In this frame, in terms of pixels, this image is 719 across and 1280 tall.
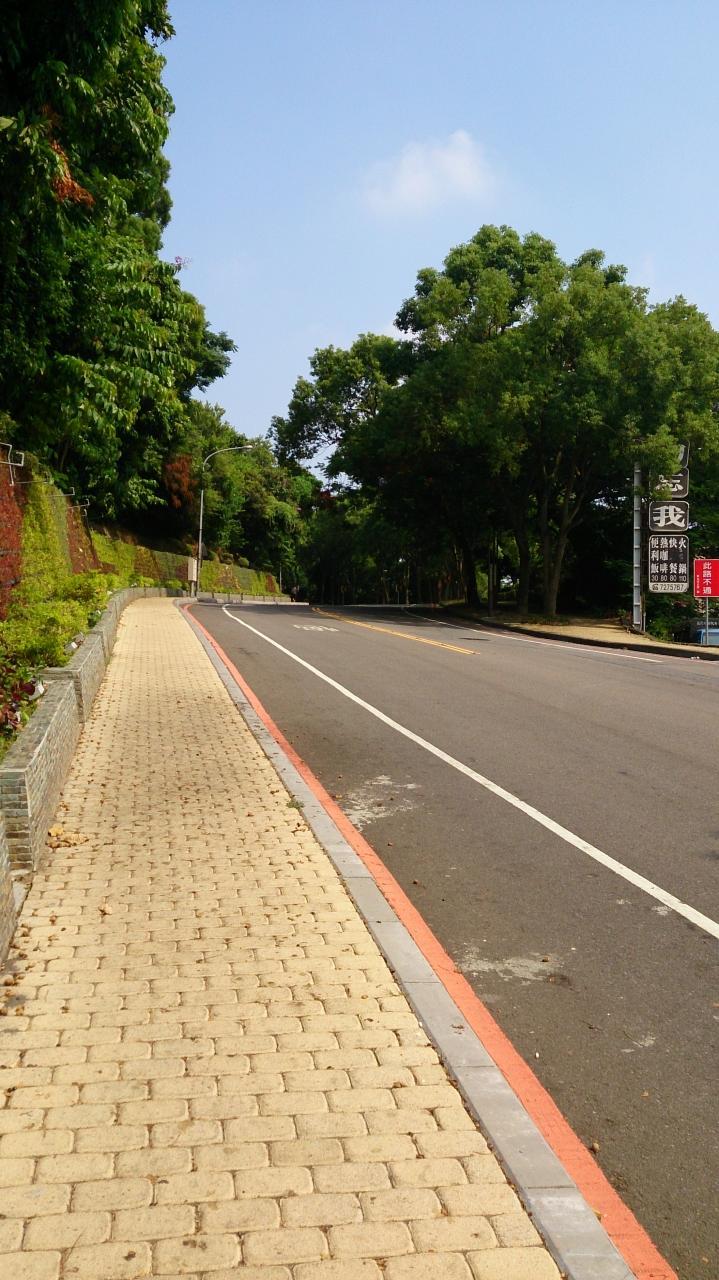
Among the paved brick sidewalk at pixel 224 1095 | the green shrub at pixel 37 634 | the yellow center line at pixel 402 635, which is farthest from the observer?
the yellow center line at pixel 402 635

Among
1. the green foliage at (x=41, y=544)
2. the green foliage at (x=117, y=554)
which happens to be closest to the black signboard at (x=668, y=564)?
the green foliage at (x=41, y=544)

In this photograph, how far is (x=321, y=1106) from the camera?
3684 millimetres

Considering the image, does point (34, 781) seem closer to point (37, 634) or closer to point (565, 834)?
point (565, 834)

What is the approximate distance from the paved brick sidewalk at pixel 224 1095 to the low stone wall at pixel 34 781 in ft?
0.64

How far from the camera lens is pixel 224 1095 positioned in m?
3.74

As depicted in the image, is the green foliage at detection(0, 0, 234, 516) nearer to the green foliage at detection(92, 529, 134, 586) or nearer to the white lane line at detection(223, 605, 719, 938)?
the white lane line at detection(223, 605, 719, 938)

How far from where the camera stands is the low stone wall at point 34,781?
5.14 m

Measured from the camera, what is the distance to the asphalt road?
A: 12.5 feet

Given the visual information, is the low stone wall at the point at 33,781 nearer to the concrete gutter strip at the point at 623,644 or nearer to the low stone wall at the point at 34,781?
the low stone wall at the point at 34,781

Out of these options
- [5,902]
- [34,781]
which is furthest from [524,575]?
[5,902]

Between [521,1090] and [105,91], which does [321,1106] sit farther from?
[105,91]

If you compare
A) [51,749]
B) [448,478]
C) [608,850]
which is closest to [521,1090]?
[608,850]

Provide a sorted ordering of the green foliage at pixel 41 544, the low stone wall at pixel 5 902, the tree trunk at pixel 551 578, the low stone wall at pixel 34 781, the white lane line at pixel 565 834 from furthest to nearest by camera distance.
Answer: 1. the tree trunk at pixel 551 578
2. the green foliage at pixel 41 544
3. the white lane line at pixel 565 834
4. the low stone wall at pixel 34 781
5. the low stone wall at pixel 5 902

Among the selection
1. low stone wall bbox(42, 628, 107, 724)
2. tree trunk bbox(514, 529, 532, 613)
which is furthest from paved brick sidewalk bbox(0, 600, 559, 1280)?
tree trunk bbox(514, 529, 532, 613)
